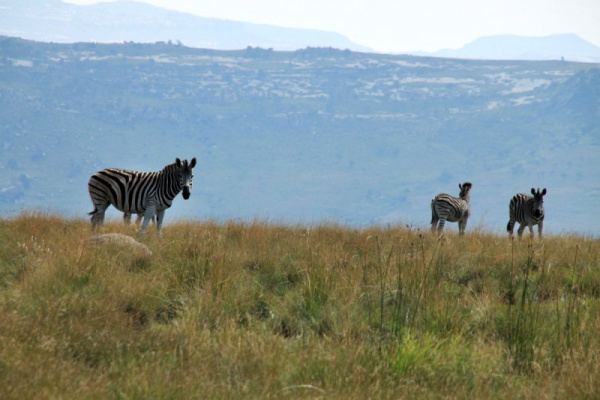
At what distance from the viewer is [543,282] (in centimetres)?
899

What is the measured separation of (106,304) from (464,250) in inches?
264

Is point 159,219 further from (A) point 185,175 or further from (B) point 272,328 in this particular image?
(B) point 272,328

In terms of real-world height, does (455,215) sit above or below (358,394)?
below

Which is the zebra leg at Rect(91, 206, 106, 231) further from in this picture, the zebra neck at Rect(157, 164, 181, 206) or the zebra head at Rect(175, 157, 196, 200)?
the zebra head at Rect(175, 157, 196, 200)

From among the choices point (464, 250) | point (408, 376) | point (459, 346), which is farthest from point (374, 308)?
point (464, 250)

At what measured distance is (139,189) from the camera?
44.2 feet

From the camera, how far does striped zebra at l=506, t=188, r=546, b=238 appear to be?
1841cm

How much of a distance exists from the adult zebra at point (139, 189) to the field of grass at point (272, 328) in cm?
335

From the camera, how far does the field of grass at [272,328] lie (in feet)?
17.4

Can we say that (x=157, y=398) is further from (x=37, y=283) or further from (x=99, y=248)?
(x=99, y=248)

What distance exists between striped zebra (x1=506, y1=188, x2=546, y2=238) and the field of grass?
875 cm

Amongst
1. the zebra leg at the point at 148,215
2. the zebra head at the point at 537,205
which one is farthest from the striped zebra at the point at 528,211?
the zebra leg at the point at 148,215

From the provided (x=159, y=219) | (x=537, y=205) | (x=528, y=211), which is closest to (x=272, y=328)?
(x=159, y=219)

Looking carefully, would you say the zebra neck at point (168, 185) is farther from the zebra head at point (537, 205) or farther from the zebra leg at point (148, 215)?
the zebra head at point (537, 205)
